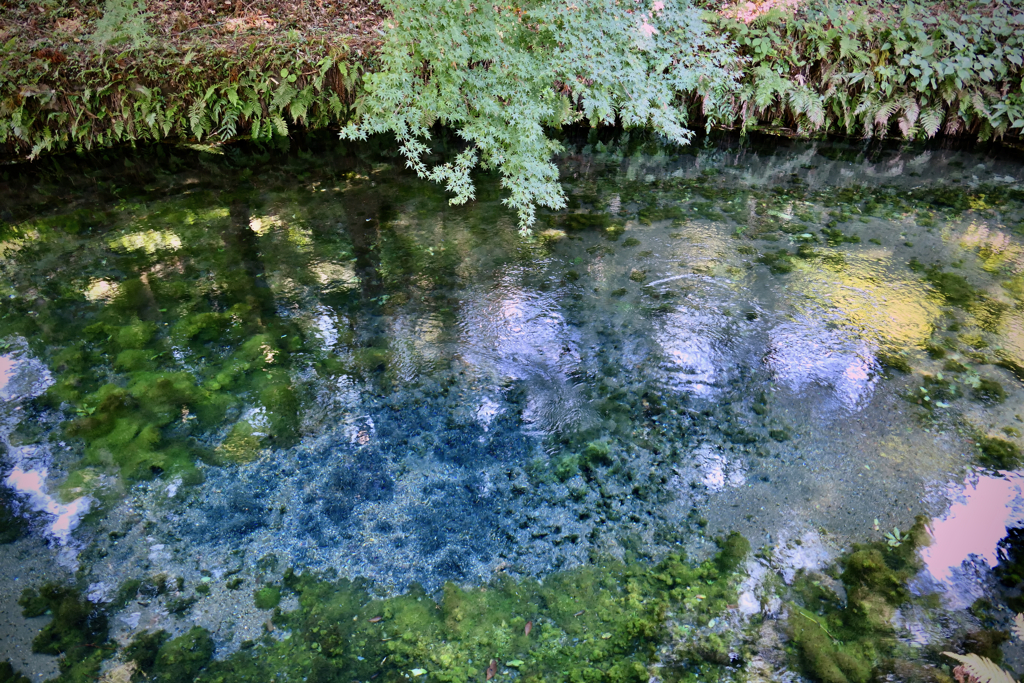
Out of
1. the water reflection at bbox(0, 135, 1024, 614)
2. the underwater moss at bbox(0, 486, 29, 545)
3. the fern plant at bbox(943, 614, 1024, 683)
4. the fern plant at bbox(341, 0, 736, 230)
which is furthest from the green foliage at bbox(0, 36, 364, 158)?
the fern plant at bbox(943, 614, 1024, 683)

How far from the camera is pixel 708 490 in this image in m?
3.18

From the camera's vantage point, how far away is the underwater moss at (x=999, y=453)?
10.9ft

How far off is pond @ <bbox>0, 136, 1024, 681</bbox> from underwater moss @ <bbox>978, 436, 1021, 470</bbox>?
0.02 meters

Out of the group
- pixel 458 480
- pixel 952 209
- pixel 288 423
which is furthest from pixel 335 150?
pixel 952 209

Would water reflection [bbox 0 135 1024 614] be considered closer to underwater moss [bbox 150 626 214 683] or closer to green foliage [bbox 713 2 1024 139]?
underwater moss [bbox 150 626 214 683]

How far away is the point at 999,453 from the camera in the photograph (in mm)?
3379

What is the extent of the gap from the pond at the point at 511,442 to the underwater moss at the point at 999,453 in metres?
0.02

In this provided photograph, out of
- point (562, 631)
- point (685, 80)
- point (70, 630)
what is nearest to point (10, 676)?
point (70, 630)

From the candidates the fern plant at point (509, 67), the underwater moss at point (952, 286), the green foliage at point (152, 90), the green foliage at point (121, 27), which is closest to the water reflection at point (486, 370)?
the underwater moss at point (952, 286)

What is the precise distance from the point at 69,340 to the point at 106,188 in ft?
11.8

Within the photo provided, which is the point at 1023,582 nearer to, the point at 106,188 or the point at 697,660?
the point at 697,660

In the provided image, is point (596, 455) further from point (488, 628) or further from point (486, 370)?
point (488, 628)

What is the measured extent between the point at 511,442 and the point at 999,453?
2795mm

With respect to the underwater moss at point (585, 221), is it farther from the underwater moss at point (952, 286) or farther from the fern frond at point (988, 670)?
the fern frond at point (988, 670)
